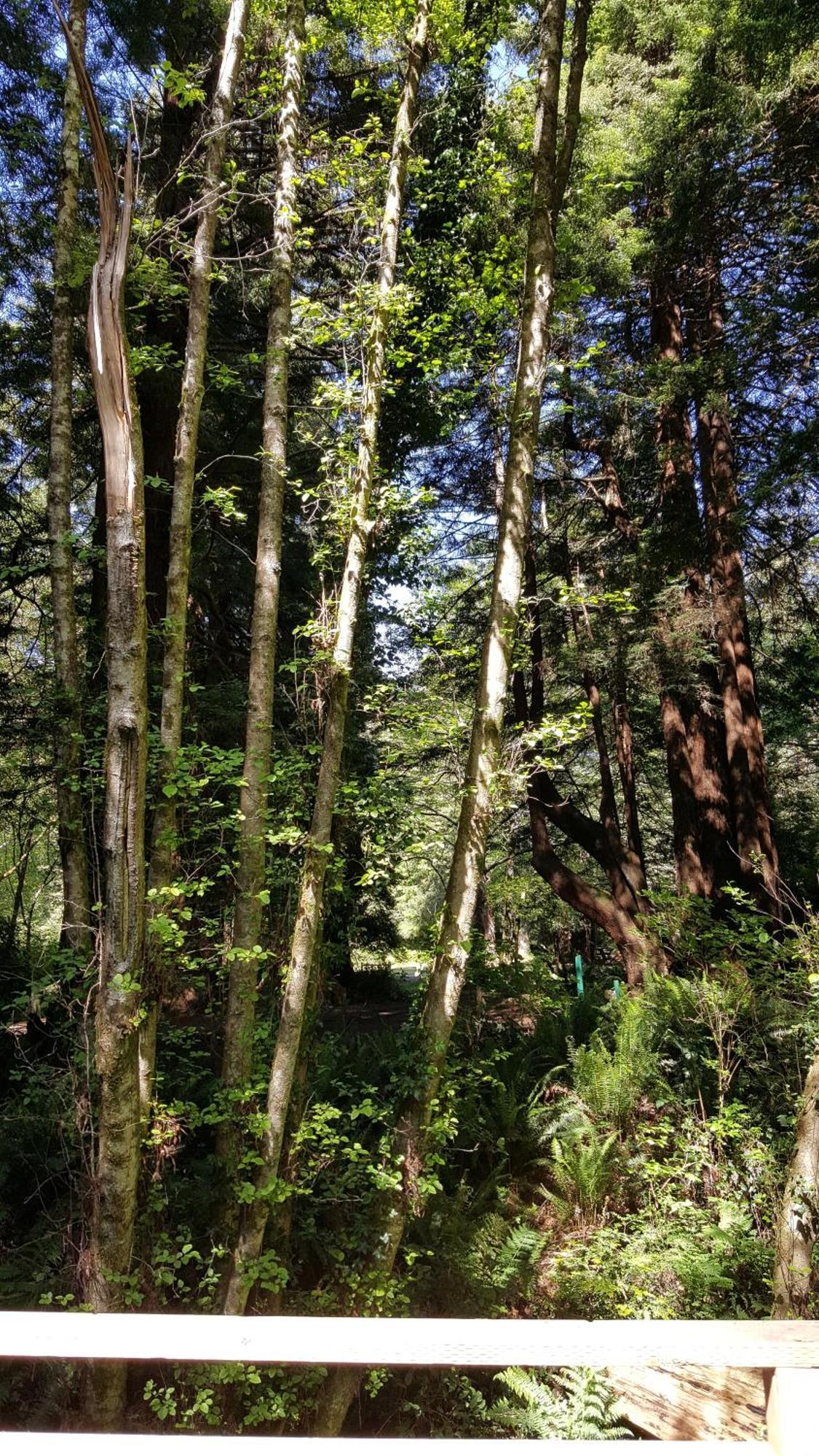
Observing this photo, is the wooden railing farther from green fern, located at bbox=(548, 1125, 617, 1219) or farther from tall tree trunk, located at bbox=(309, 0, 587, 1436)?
green fern, located at bbox=(548, 1125, 617, 1219)

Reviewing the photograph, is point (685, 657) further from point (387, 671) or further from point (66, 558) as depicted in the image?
point (66, 558)

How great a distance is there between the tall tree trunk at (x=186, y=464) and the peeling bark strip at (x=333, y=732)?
0.89 m

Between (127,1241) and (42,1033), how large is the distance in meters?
2.17

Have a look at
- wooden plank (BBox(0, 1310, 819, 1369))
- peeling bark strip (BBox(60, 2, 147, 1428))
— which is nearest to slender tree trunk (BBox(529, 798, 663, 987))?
peeling bark strip (BBox(60, 2, 147, 1428))

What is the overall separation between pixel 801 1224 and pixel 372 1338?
361 cm

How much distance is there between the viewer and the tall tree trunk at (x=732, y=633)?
734 centimetres

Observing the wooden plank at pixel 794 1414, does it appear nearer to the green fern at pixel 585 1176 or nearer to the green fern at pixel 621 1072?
the green fern at pixel 585 1176

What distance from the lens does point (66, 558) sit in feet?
16.7

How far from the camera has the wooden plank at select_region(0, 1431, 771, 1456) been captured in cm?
153

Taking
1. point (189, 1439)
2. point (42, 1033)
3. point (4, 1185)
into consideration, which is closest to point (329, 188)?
point (42, 1033)

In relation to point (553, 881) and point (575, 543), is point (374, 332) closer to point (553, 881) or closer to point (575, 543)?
point (575, 543)

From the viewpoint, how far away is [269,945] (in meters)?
4.76

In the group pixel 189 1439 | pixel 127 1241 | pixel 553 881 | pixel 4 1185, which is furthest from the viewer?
pixel 553 881

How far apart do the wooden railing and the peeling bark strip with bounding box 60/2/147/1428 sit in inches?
70.2
